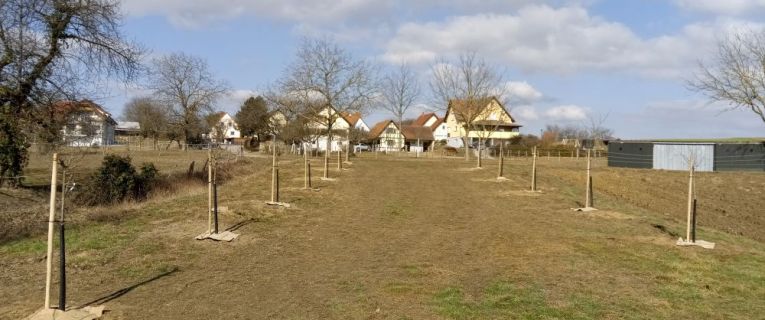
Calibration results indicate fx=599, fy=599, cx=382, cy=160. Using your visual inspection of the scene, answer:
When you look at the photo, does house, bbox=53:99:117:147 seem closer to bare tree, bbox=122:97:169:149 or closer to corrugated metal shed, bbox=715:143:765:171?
corrugated metal shed, bbox=715:143:765:171

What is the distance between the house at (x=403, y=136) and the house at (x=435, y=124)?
4.48 ft

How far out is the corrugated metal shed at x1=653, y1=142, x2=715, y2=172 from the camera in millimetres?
41625

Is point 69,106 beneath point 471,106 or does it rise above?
beneath

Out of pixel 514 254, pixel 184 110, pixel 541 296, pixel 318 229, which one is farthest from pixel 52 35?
pixel 184 110

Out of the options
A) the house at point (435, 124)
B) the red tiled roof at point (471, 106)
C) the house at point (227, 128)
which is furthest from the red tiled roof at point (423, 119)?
the red tiled roof at point (471, 106)

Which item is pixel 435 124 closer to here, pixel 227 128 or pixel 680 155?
pixel 227 128

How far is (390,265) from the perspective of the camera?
9.35 meters

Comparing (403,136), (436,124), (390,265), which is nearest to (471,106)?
(390,265)

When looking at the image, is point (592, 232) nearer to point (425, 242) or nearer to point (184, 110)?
point (425, 242)

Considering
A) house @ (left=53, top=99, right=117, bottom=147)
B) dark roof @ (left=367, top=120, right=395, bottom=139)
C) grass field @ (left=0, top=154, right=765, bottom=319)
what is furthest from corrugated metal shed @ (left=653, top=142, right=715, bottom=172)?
dark roof @ (left=367, top=120, right=395, bottom=139)

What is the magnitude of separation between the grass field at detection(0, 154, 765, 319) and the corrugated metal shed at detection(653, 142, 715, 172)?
29.6m

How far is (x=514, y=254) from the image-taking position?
1046 cm

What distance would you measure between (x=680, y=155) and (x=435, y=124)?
6007cm

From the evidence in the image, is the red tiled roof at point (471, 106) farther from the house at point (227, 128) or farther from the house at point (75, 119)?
the house at point (227, 128)
